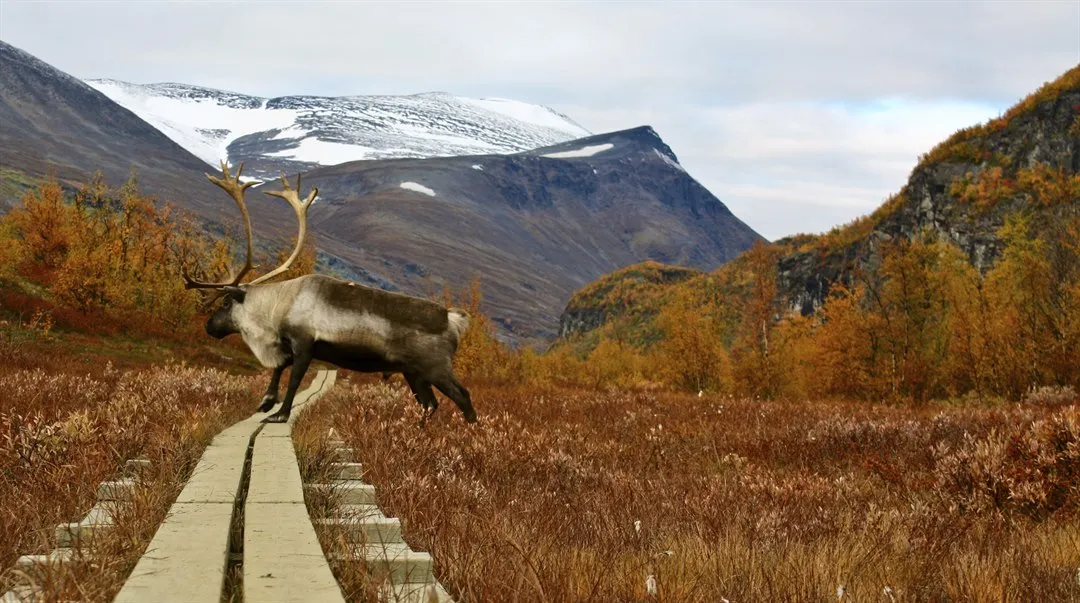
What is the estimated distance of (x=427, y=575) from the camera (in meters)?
3.38

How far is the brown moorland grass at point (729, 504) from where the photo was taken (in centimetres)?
358

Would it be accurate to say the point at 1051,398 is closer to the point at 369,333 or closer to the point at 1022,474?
the point at 1022,474

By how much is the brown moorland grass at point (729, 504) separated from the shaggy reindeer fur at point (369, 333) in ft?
1.81

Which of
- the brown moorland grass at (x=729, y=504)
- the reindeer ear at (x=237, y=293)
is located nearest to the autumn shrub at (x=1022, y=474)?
the brown moorland grass at (x=729, y=504)

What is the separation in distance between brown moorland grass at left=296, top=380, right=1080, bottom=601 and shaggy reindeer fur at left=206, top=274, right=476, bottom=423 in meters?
0.55

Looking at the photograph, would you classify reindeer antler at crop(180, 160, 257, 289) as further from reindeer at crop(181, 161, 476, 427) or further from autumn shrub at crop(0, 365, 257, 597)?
autumn shrub at crop(0, 365, 257, 597)

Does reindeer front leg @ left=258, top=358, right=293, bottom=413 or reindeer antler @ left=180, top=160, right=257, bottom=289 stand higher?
reindeer antler @ left=180, top=160, right=257, bottom=289

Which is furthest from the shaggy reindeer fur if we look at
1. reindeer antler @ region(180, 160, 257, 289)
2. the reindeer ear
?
reindeer antler @ region(180, 160, 257, 289)

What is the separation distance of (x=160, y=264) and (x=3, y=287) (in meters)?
10.6

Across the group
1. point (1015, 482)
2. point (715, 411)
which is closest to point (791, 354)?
point (715, 411)

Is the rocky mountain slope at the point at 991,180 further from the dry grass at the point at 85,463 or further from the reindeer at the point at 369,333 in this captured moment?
the dry grass at the point at 85,463

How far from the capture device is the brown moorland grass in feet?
11.8

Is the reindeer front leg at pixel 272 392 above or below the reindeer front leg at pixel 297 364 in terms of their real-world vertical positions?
below

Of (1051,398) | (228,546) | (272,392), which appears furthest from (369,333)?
(1051,398)
